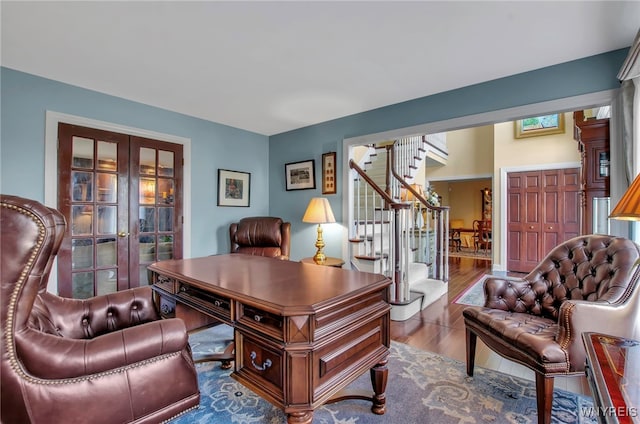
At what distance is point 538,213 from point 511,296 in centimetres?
431

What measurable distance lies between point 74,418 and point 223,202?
329 centimetres

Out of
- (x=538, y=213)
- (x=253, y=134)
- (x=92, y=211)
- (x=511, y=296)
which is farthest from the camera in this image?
(x=538, y=213)

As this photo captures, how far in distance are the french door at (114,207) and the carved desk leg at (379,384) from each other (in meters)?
2.98

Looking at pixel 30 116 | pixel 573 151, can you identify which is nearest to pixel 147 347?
pixel 30 116

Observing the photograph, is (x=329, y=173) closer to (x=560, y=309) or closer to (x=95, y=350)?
(x=560, y=309)

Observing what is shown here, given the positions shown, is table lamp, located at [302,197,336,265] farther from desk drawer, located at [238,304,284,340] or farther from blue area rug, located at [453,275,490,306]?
desk drawer, located at [238,304,284,340]

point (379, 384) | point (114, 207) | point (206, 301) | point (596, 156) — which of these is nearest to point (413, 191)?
point (596, 156)

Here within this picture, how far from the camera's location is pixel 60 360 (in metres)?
1.03

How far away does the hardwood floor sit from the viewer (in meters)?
2.04

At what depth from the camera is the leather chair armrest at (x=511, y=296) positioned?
212 centimetres

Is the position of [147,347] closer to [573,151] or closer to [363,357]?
[363,357]

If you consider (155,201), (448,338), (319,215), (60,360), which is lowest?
(448,338)

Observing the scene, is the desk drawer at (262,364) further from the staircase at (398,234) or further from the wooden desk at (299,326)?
the staircase at (398,234)

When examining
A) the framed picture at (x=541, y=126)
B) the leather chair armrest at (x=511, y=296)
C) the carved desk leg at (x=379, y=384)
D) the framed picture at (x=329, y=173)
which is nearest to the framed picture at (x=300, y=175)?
the framed picture at (x=329, y=173)
